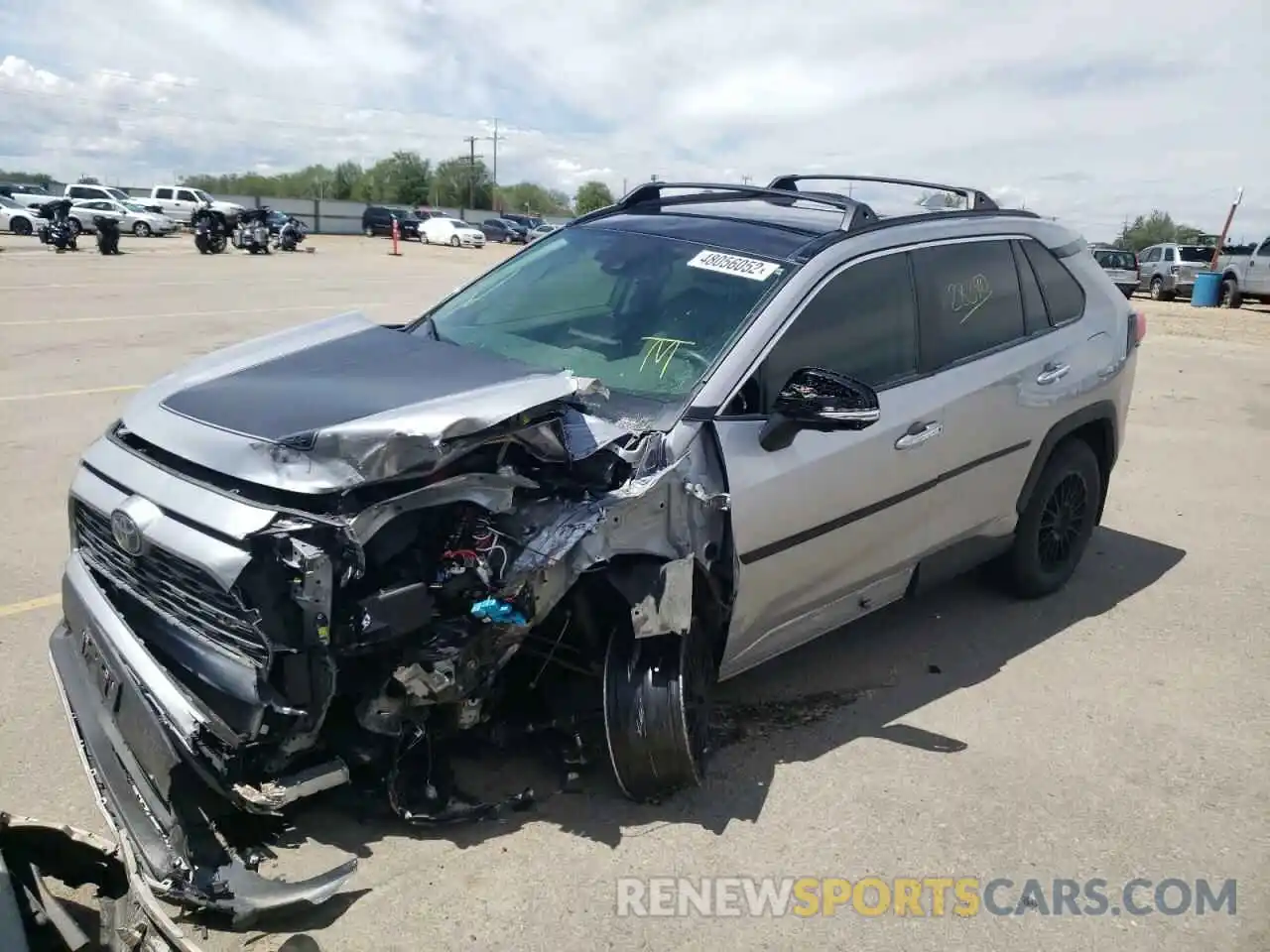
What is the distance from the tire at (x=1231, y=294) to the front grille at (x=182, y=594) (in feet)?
92.6

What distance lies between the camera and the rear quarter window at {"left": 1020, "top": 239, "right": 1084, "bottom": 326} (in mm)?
4883

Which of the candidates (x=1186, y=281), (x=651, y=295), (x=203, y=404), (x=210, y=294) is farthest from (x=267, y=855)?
(x=1186, y=281)

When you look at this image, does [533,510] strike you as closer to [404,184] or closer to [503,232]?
[503,232]

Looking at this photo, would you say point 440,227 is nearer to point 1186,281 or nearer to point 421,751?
point 1186,281

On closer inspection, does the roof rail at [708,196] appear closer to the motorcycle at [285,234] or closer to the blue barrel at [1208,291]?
the blue barrel at [1208,291]

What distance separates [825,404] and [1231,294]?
2702 cm

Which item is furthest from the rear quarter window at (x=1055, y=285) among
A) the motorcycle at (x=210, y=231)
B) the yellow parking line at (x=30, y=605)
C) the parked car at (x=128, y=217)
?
the parked car at (x=128, y=217)

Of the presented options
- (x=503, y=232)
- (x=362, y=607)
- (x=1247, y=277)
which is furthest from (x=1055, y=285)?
(x=503, y=232)

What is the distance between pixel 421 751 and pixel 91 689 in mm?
966

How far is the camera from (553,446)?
2908mm

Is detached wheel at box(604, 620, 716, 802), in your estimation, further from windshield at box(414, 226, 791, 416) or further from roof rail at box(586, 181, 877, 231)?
roof rail at box(586, 181, 877, 231)

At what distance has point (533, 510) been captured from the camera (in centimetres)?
290

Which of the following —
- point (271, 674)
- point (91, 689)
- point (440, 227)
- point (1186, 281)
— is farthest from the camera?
point (440, 227)

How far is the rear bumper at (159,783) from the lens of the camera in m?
2.55
